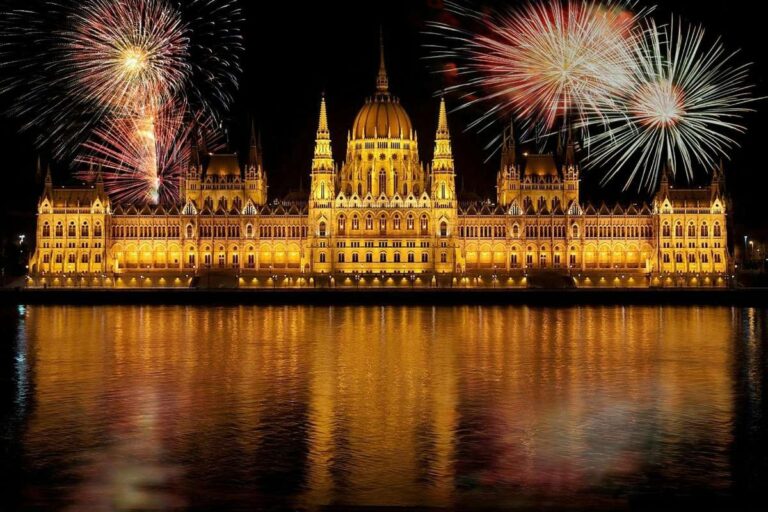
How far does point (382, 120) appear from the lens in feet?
392

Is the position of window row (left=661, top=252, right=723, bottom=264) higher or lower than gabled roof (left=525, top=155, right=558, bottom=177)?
lower

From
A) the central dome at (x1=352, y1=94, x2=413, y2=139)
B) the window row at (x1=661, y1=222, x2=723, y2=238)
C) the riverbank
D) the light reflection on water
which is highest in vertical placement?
the central dome at (x1=352, y1=94, x2=413, y2=139)

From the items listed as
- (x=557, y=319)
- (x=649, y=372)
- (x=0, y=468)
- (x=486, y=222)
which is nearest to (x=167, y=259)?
(x=486, y=222)

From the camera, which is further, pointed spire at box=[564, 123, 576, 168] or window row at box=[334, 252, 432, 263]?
pointed spire at box=[564, 123, 576, 168]

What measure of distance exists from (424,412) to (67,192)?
88.5 meters

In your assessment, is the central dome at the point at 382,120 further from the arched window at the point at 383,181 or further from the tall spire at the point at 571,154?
the tall spire at the point at 571,154

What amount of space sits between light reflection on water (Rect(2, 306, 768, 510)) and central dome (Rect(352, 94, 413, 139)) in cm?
6304

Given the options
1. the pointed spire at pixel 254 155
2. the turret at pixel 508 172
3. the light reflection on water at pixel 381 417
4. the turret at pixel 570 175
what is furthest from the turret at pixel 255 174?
the light reflection on water at pixel 381 417

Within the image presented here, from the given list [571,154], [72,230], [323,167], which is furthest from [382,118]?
[72,230]

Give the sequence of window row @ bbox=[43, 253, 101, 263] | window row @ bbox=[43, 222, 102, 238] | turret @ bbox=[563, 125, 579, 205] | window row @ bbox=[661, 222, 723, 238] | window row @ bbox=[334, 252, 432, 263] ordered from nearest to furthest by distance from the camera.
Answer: window row @ bbox=[43, 253, 101, 263] → window row @ bbox=[334, 252, 432, 263] → window row @ bbox=[661, 222, 723, 238] → window row @ bbox=[43, 222, 102, 238] → turret @ bbox=[563, 125, 579, 205]

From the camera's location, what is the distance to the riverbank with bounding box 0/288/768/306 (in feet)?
283

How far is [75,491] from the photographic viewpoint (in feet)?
76.3

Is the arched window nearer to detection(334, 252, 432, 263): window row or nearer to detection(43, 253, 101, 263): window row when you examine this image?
detection(334, 252, 432, 263): window row

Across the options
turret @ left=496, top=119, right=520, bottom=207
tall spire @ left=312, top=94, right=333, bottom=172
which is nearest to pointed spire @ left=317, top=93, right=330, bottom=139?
tall spire @ left=312, top=94, right=333, bottom=172
